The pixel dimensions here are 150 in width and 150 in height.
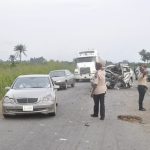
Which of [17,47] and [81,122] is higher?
[17,47]

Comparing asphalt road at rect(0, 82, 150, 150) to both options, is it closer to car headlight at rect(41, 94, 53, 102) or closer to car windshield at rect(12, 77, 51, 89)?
car headlight at rect(41, 94, 53, 102)

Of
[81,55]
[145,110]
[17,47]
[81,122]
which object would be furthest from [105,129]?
[17,47]

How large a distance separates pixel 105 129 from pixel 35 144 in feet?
10.5

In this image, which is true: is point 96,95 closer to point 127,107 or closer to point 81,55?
point 127,107

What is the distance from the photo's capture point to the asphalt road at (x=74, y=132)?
1130 centimetres

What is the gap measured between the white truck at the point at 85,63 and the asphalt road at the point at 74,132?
3102 centimetres

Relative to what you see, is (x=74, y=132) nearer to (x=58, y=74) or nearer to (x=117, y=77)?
(x=117, y=77)

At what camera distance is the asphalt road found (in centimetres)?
1130

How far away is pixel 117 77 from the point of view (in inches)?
1369

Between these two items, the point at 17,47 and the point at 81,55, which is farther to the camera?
the point at 17,47

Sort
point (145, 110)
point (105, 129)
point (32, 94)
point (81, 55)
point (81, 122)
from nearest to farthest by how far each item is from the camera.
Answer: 1. point (105, 129)
2. point (81, 122)
3. point (32, 94)
4. point (145, 110)
5. point (81, 55)

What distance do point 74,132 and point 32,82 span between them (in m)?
5.40

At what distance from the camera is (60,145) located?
11297 millimetres

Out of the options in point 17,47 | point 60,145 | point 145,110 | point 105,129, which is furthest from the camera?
point 17,47
